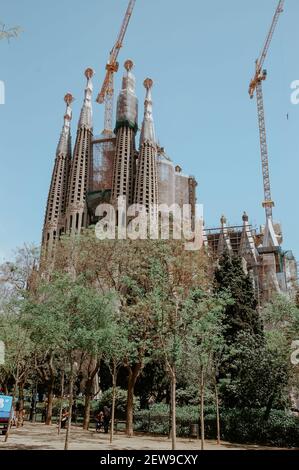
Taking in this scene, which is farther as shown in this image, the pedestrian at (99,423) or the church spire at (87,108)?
the church spire at (87,108)

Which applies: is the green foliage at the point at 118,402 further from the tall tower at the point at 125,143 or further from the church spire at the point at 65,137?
the church spire at the point at 65,137

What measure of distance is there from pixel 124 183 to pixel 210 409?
50103 mm

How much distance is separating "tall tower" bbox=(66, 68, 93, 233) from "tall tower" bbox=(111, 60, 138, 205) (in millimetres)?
5616

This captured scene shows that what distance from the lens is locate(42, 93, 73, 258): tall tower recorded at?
239ft

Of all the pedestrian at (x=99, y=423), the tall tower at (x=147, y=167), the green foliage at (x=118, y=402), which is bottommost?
the pedestrian at (x=99, y=423)

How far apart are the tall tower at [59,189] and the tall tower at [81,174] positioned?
9.35 ft

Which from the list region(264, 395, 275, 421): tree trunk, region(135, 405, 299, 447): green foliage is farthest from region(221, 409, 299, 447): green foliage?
region(264, 395, 275, 421): tree trunk

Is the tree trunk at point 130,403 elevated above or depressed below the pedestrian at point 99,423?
above

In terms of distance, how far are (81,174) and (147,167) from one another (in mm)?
11306

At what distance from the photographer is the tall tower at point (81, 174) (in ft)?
230

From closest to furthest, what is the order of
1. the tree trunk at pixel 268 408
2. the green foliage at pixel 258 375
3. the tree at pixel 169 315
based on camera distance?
the tree at pixel 169 315 → the green foliage at pixel 258 375 → the tree trunk at pixel 268 408

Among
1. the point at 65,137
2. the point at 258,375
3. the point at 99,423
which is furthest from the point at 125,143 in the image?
the point at 258,375

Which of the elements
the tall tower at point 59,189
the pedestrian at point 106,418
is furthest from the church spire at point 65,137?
the pedestrian at point 106,418

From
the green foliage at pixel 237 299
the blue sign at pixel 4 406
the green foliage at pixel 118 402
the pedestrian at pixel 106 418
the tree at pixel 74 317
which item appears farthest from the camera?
the green foliage at pixel 118 402
